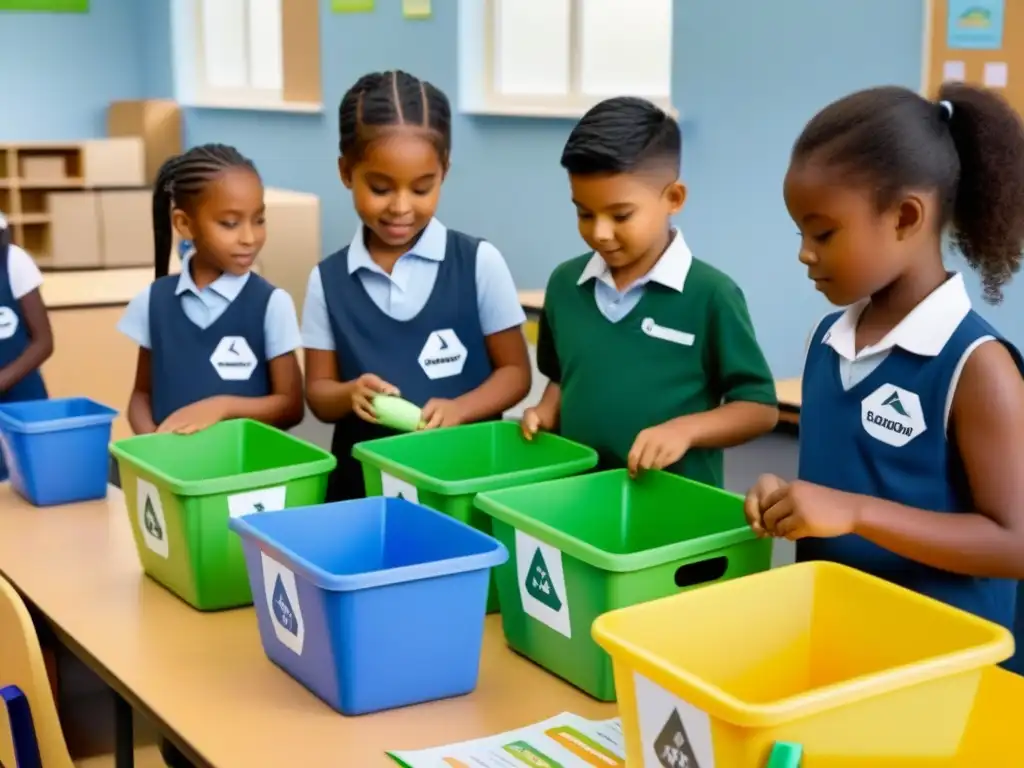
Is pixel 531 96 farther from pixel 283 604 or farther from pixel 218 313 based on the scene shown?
pixel 283 604

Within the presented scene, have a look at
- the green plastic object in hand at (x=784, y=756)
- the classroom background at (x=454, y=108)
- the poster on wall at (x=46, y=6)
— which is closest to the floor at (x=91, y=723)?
the classroom background at (x=454, y=108)

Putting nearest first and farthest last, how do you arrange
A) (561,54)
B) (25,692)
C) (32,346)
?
(25,692) → (32,346) → (561,54)

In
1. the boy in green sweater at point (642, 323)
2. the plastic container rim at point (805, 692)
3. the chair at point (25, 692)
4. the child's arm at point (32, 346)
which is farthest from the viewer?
the child's arm at point (32, 346)

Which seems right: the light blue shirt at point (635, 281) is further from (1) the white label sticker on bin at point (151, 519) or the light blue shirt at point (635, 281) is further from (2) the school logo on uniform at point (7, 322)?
(2) the school logo on uniform at point (7, 322)

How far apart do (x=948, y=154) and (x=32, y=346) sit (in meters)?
1.91

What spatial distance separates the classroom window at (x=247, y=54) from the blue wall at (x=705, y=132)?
0.31 ft

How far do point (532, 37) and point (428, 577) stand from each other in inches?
126

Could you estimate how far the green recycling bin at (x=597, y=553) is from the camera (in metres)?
1.20

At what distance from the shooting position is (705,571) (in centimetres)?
128

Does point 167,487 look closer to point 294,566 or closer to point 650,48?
point 294,566

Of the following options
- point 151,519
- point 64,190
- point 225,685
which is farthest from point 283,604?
point 64,190

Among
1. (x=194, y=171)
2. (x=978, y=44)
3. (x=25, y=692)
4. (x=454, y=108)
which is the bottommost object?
(x=25, y=692)

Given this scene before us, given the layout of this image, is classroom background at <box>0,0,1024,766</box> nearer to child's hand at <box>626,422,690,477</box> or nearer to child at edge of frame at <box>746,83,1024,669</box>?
child's hand at <box>626,422,690,477</box>

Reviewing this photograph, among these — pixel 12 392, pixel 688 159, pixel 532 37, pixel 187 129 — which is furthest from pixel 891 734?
pixel 187 129
